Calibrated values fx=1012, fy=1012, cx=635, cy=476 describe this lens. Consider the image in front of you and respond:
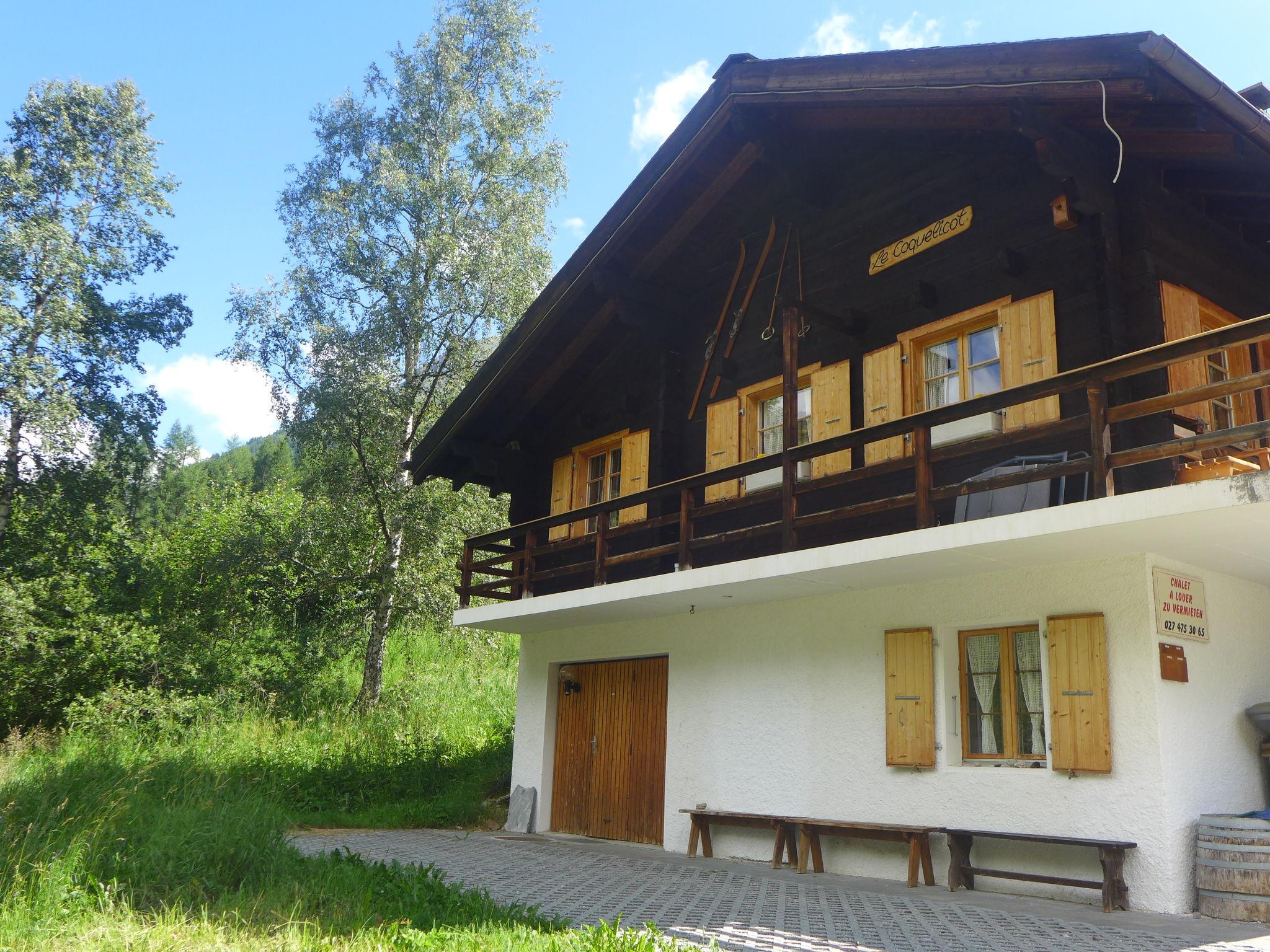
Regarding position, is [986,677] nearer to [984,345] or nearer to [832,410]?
[984,345]

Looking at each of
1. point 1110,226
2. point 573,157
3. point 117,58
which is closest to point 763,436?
point 1110,226

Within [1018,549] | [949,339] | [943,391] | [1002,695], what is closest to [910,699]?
[1002,695]

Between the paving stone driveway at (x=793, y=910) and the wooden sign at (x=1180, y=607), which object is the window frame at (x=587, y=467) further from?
the wooden sign at (x=1180, y=607)

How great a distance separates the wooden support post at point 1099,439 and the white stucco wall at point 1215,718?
1.09m

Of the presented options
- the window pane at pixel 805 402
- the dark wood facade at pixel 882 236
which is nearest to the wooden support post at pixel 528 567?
the dark wood facade at pixel 882 236

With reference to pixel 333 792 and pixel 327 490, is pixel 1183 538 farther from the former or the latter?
pixel 327 490

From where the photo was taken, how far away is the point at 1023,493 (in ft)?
25.2

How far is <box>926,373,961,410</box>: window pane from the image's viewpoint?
9000 millimetres

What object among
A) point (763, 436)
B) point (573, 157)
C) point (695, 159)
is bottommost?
point (763, 436)

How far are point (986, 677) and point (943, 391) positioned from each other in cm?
257

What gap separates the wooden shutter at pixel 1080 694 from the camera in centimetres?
717

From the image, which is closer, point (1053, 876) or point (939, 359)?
point (1053, 876)

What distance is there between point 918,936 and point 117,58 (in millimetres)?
22737

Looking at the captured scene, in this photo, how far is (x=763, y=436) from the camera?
35.9ft
